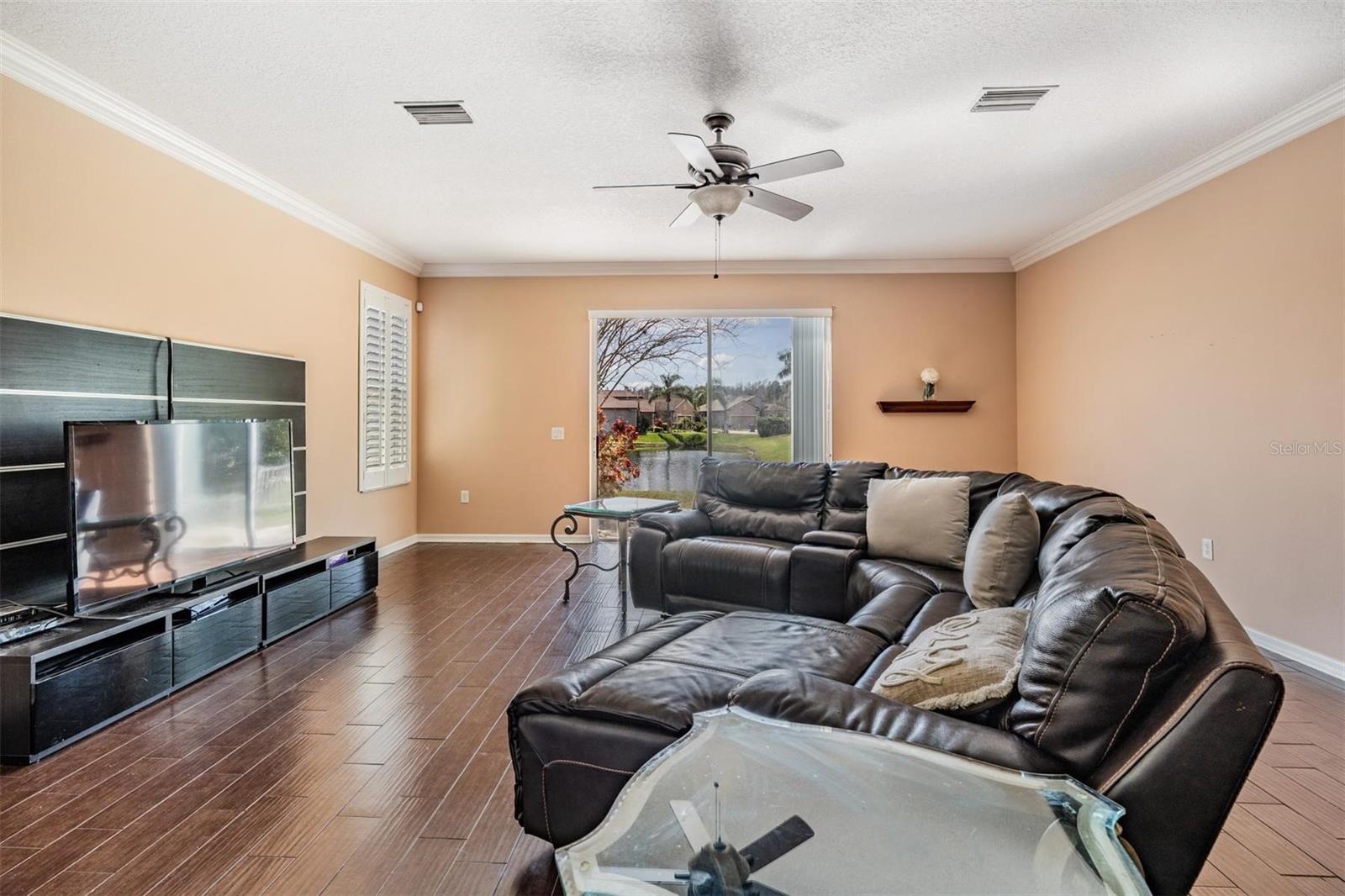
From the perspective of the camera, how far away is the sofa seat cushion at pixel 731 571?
3648mm

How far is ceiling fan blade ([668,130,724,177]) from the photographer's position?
276 cm

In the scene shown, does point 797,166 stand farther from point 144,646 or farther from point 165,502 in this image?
point 144,646

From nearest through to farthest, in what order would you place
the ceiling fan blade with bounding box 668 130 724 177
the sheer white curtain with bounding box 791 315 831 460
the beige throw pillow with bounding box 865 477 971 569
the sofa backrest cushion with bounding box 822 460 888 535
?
1. the ceiling fan blade with bounding box 668 130 724 177
2. the beige throw pillow with bounding box 865 477 971 569
3. the sofa backrest cushion with bounding box 822 460 888 535
4. the sheer white curtain with bounding box 791 315 831 460

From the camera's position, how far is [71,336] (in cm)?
292

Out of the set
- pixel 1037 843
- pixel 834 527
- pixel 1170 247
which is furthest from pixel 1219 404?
pixel 1037 843

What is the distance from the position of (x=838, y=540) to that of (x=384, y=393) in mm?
4153

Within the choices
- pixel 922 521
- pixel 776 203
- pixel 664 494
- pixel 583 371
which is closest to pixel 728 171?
pixel 776 203

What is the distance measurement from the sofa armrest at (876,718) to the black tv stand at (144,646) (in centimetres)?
244

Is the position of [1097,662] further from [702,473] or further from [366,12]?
[702,473]

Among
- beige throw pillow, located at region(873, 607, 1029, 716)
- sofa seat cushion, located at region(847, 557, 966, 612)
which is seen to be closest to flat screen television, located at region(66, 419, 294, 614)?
beige throw pillow, located at region(873, 607, 1029, 716)

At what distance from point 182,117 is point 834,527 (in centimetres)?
404

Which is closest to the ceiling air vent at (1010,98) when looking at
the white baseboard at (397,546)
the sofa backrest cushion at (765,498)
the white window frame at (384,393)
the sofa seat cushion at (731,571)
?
the sofa backrest cushion at (765,498)

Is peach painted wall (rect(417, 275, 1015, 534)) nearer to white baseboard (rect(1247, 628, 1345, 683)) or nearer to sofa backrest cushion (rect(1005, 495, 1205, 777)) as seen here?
white baseboard (rect(1247, 628, 1345, 683))

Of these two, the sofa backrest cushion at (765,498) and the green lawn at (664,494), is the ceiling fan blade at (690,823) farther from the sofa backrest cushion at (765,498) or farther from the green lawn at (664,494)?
the green lawn at (664,494)
